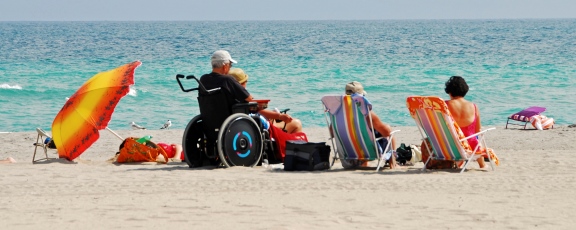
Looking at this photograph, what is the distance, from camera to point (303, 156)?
8.03 meters

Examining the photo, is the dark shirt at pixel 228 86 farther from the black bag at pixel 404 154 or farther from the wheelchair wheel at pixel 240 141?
the black bag at pixel 404 154

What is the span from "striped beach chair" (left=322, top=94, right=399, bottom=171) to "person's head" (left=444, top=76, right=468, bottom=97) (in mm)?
691

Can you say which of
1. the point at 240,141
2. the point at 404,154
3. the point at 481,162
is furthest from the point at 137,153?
the point at 481,162

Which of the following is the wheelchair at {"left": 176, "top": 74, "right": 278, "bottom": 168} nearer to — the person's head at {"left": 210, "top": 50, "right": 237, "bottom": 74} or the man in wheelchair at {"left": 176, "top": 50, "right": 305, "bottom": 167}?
the man in wheelchair at {"left": 176, "top": 50, "right": 305, "bottom": 167}

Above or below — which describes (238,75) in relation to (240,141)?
above

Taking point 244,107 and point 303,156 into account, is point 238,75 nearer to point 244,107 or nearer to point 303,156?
point 244,107

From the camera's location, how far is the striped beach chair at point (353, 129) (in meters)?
7.90

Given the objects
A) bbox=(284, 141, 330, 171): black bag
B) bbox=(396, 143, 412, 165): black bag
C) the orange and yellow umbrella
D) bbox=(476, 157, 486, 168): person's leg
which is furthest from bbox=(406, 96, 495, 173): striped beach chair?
the orange and yellow umbrella

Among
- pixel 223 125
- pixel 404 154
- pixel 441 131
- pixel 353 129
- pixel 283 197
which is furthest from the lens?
pixel 404 154

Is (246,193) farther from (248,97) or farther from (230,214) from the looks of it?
(248,97)

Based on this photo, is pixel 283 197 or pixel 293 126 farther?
pixel 293 126

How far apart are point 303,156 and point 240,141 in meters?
0.56

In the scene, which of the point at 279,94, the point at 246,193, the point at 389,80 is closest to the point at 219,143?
the point at 246,193

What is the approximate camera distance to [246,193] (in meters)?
6.69
